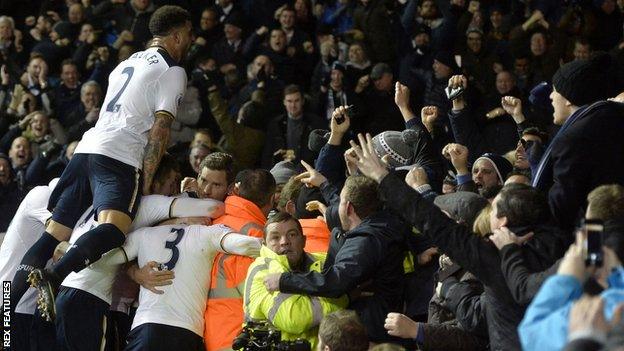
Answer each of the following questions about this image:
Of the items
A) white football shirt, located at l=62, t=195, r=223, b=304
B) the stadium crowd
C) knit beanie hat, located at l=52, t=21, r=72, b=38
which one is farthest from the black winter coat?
knit beanie hat, located at l=52, t=21, r=72, b=38

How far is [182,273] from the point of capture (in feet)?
25.9

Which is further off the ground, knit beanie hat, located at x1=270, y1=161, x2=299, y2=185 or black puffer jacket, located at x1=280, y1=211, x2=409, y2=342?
black puffer jacket, located at x1=280, y1=211, x2=409, y2=342

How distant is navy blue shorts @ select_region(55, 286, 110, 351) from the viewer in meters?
8.04

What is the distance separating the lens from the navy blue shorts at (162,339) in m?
7.75

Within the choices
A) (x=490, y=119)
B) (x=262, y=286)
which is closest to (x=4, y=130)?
(x=490, y=119)

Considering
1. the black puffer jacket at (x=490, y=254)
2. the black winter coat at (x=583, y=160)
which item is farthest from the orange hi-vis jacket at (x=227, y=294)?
the black winter coat at (x=583, y=160)

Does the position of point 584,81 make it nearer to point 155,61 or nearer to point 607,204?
→ point 607,204

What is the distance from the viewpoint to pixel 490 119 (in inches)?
459

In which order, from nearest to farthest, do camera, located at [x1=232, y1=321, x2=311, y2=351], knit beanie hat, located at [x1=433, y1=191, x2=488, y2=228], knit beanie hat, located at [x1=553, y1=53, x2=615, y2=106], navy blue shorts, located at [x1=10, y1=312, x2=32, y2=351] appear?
knit beanie hat, located at [x1=553, y1=53, x2=615, y2=106], camera, located at [x1=232, y1=321, x2=311, y2=351], knit beanie hat, located at [x1=433, y1=191, x2=488, y2=228], navy blue shorts, located at [x1=10, y1=312, x2=32, y2=351]

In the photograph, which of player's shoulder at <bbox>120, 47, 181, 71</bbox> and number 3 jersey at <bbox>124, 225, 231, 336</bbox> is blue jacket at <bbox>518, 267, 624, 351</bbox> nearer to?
number 3 jersey at <bbox>124, 225, 231, 336</bbox>

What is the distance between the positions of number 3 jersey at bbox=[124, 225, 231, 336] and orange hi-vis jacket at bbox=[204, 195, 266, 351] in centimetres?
5

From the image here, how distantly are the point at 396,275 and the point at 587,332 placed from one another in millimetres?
2545

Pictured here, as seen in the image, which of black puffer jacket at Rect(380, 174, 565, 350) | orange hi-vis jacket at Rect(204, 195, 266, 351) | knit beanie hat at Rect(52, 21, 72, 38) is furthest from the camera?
knit beanie hat at Rect(52, 21, 72, 38)

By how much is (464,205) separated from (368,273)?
2.40 feet
